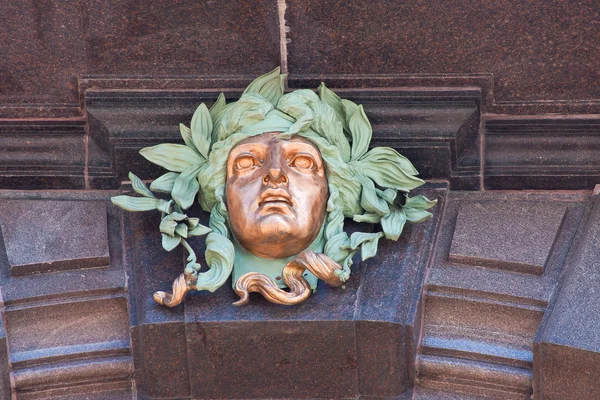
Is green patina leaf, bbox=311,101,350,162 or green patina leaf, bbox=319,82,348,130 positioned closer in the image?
green patina leaf, bbox=311,101,350,162

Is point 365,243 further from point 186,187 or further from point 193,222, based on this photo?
point 186,187

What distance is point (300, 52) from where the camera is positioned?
24.9 ft

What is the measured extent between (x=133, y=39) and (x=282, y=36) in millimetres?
736

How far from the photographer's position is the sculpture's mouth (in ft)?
22.8

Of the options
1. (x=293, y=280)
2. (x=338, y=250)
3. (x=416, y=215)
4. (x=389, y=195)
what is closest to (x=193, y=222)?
(x=293, y=280)

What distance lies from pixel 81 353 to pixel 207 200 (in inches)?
36.4

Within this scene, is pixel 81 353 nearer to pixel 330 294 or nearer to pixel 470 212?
pixel 330 294

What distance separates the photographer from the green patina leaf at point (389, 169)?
7.30m

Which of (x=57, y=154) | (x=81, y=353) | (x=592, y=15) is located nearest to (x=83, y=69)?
(x=57, y=154)

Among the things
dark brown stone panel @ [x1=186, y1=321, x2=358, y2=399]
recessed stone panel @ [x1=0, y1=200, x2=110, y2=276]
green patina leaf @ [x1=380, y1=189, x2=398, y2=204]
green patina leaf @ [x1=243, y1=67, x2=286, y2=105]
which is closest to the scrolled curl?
dark brown stone panel @ [x1=186, y1=321, x2=358, y2=399]

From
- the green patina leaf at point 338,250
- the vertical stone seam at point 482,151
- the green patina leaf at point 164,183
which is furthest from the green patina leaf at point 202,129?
the vertical stone seam at point 482,151

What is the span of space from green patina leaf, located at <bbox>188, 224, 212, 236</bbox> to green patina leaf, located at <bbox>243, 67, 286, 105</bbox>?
75cm

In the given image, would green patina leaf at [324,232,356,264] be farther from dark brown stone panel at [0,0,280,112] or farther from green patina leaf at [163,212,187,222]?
dark brown stone panel at [0,0,280,112]

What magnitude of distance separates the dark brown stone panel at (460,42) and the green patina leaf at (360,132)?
0.30 m
